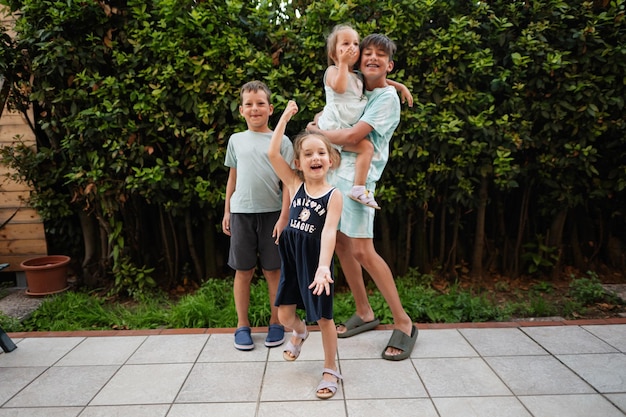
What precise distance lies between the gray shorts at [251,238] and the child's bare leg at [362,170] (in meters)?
0.59

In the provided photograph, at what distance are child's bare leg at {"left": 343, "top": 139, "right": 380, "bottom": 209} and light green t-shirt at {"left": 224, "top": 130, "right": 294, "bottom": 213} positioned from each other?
536 millimetres

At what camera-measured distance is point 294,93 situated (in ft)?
12.0

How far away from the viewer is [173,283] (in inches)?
176

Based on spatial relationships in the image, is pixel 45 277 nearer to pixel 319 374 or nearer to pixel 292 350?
pixel 292 350

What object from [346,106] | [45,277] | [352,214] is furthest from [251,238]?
[45,277]

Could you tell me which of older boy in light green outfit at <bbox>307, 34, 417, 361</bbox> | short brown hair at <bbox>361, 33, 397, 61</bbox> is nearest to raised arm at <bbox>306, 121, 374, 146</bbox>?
older boy in light green outfit at <bbox>307, 34, 417, 361</bbox>

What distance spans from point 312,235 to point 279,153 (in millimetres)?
527

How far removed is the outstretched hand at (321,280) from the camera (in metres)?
2.28

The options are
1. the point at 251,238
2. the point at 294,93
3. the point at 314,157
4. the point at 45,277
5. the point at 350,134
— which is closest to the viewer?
the point at 314,157

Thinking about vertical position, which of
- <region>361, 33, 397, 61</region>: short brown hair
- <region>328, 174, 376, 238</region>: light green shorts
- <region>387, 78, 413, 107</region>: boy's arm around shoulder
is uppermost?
<region>361, 33, 397, 61</region>: short brown hair

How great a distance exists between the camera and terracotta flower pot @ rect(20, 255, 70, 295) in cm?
425

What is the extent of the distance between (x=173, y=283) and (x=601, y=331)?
12.1ft

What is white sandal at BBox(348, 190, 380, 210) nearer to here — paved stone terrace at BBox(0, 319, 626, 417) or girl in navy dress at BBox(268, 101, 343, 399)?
girl in navy dress at BBox(268, 101, 343, 399)

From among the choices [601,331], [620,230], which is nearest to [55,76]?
[601,331]
